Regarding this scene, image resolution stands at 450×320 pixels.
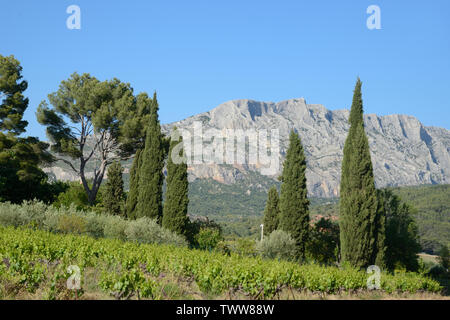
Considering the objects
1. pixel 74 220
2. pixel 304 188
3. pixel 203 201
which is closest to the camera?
pixel 74 220

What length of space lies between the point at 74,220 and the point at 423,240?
58.5m

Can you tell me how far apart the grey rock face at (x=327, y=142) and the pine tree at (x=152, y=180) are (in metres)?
83.3

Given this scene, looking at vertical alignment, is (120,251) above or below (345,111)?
below

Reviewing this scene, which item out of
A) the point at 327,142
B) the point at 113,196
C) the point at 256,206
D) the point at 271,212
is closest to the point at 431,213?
the point at 256,206

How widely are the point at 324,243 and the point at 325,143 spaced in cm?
12166

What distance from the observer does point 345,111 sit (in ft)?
587

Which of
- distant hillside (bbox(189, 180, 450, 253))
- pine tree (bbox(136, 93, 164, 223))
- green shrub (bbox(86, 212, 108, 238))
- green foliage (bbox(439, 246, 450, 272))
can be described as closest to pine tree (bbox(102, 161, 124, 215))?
pine tree (bbox(136, 93, 164, 223))

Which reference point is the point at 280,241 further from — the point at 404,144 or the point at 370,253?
the point at 404,144

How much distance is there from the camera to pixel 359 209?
17094mm

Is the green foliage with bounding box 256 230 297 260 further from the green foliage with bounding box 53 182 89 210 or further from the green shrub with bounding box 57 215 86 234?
the green foliage with bounding box 53 182 89 210

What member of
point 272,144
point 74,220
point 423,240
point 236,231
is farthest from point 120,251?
point 272,144

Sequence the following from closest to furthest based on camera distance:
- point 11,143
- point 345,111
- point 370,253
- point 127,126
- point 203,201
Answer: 1. point 370,253
2. point 11,143
3. point 127,126
4. point 203,201
5. point 345,111

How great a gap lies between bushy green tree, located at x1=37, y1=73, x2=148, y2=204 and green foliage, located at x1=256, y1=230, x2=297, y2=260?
15476 mm

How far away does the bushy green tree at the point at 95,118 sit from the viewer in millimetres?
28219
